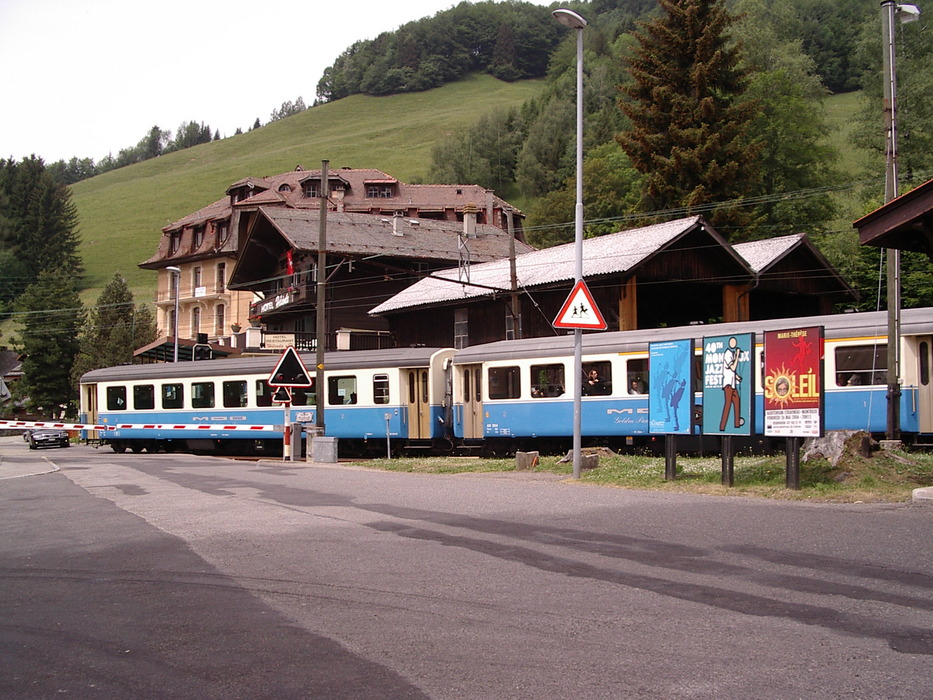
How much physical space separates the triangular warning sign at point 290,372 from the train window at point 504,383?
4.93m

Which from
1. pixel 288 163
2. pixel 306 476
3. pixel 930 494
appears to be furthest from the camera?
pixel 288 163

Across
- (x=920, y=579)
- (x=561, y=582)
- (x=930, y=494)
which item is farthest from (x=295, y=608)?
(x=930, y=494)

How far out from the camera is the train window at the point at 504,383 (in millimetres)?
25781

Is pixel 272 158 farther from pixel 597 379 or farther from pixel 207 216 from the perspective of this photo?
pixel 597 379

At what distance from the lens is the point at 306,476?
20.0 meters

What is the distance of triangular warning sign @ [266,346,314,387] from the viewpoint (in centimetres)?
2444

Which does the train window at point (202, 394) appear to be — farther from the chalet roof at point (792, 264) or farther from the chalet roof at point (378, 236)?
the chalet roof at point (792, 264)

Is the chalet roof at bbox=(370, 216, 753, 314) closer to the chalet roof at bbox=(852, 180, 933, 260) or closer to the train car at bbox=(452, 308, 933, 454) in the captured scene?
the train car at bbox=(452, 308, 933, 454)

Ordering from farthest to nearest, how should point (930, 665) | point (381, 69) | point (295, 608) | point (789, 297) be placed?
1. point (381, 69)
2. point (789, 297)
3. point (295, 608)
4. point (930, 665)

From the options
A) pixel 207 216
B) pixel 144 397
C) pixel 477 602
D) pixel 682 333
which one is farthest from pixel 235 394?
pixel 207 216

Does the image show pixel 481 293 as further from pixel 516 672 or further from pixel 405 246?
pixel 516 672

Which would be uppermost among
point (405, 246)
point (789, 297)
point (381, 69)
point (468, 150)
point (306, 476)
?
point (381, 69)

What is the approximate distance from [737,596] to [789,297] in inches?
1496

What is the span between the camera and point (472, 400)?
89.5 ft
